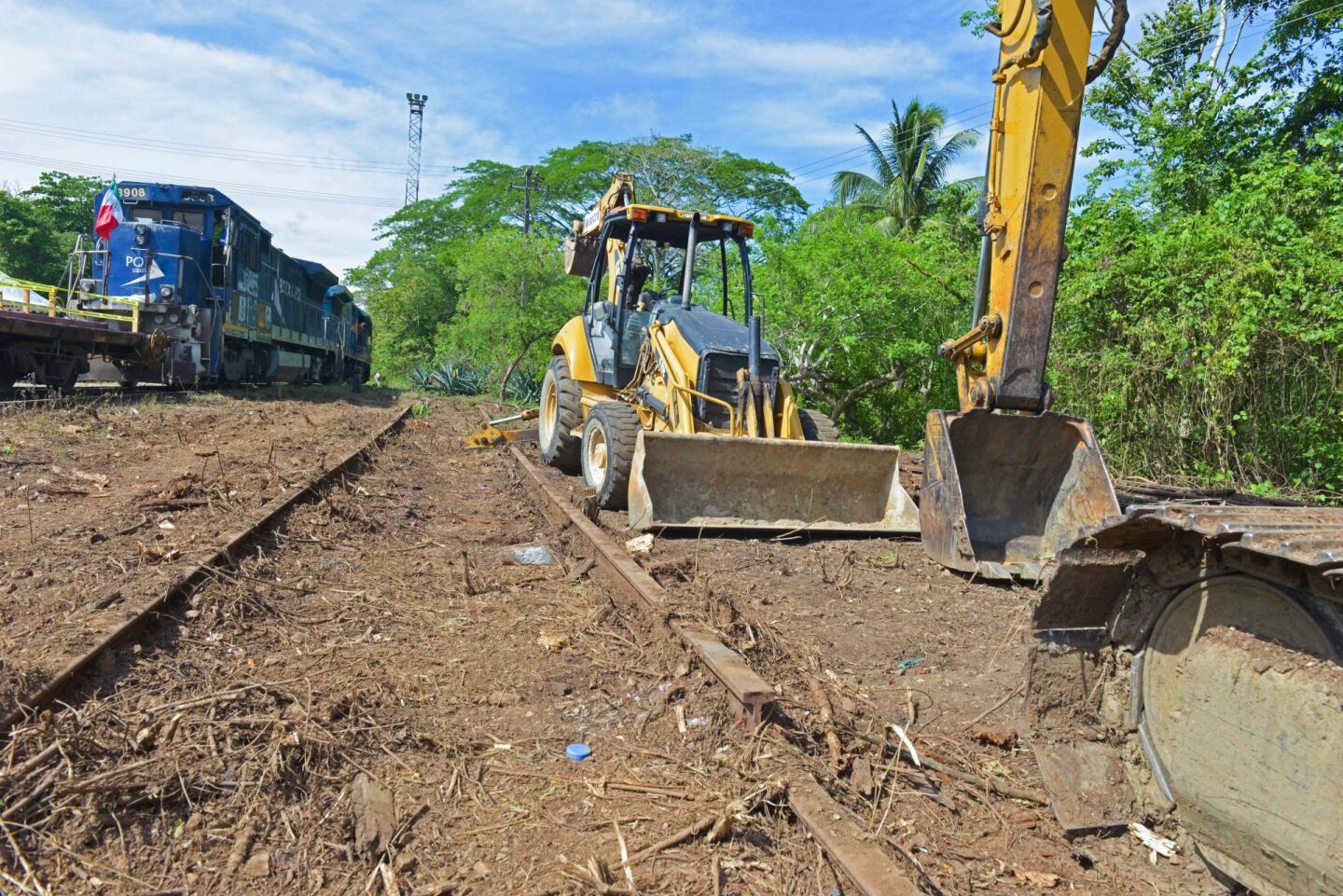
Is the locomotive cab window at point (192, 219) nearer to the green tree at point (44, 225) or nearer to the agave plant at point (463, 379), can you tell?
the agave plant at point (463, 379)

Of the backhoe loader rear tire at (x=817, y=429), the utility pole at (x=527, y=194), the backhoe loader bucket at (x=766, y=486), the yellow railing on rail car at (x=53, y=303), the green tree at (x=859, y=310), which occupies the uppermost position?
the utility pole at (x=527, y=194)

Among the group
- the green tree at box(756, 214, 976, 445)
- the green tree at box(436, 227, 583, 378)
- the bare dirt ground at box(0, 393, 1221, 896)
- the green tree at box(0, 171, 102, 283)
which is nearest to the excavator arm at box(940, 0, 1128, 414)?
the bare dirt ground at box(0, 393, 1221, 896)

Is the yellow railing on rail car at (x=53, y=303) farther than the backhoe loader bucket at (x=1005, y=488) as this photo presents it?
Yes

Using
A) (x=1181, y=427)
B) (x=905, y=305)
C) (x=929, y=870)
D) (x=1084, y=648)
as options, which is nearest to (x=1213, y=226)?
(x=1181, y=427)

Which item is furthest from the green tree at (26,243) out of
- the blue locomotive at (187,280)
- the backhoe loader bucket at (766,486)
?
the backhoe loader bucket at (766,486)

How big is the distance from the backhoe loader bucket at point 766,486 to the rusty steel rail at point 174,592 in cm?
272

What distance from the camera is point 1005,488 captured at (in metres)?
6.42

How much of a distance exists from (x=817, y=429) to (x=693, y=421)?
4.69 feet

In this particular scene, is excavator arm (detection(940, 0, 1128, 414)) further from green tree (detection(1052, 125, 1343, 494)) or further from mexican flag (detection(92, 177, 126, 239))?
mexican flag (detection(92, 177, 126, 239))

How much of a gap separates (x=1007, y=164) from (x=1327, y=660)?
15.0 feet

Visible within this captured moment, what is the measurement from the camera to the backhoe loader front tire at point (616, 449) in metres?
7.93

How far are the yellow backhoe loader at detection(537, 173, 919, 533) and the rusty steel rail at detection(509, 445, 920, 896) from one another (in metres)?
1.44

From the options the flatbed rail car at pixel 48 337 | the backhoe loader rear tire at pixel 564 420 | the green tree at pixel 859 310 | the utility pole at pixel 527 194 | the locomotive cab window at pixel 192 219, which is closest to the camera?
the backhoe loader rear tire at pixel 564 420

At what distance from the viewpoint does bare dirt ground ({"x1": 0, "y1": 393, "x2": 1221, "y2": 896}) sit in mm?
2703
